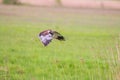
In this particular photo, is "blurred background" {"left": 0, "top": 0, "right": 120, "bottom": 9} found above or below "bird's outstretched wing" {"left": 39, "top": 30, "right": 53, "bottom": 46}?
above

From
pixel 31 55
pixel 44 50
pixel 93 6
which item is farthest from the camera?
pixel 93 6

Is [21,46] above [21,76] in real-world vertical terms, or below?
above

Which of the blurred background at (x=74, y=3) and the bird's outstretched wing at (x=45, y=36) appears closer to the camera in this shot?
the bird's outstretched wing at (x=45, y=36)

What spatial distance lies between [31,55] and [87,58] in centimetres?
145

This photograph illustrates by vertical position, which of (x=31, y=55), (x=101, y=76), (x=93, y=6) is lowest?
(x=101, y=76)

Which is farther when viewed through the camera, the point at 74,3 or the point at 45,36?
the point at 74,3

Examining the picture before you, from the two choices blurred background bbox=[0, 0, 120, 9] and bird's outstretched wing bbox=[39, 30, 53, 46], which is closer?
bird's outstretched wing bbox=[39, 30, 53, 46]

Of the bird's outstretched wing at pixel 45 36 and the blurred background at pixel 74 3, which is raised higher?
the blurred background at pixel 74 3

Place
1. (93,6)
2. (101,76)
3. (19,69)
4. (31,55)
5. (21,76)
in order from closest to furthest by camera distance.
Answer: (101,76) < (21,76) < (19,69) < (31,55) < (93,6)

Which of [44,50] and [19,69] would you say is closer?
[19,69]

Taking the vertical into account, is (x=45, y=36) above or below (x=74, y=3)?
below

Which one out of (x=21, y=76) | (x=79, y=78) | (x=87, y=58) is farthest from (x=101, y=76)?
(x=87, y=58)

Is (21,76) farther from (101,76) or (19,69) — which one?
(101,76)

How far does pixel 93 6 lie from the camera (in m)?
47.2
